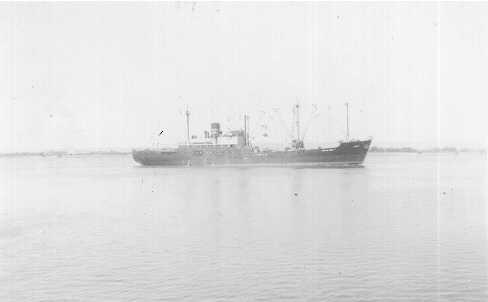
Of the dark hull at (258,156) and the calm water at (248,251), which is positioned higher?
the dark hull at (258,156)

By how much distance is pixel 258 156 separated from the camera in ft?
300

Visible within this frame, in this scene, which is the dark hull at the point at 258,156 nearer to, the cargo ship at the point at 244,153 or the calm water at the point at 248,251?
the cargo ship at the point at 244,153

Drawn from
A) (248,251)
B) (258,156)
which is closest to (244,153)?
(258,156)

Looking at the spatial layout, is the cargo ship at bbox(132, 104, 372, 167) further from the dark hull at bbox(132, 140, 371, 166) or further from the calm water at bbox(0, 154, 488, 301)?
the calm water at bbox(0, 154, 488, 301)

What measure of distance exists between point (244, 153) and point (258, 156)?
8.16 feet

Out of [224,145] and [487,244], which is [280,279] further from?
[224,145]

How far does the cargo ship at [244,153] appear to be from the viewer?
87.1 metres

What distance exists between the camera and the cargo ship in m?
87.1

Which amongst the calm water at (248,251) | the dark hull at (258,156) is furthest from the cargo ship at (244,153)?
the calm water at (248,251)

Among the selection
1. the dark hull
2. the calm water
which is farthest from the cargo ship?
the calm water

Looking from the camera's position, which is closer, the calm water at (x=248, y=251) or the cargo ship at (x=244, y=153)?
the calm water at (x=248, y=251)

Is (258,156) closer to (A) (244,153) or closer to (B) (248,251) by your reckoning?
(A) (244,153)

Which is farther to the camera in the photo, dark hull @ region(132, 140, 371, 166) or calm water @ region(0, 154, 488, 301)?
dark hull @ region(132, 140, 371, 166)

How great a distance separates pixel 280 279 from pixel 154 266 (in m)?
4.47
